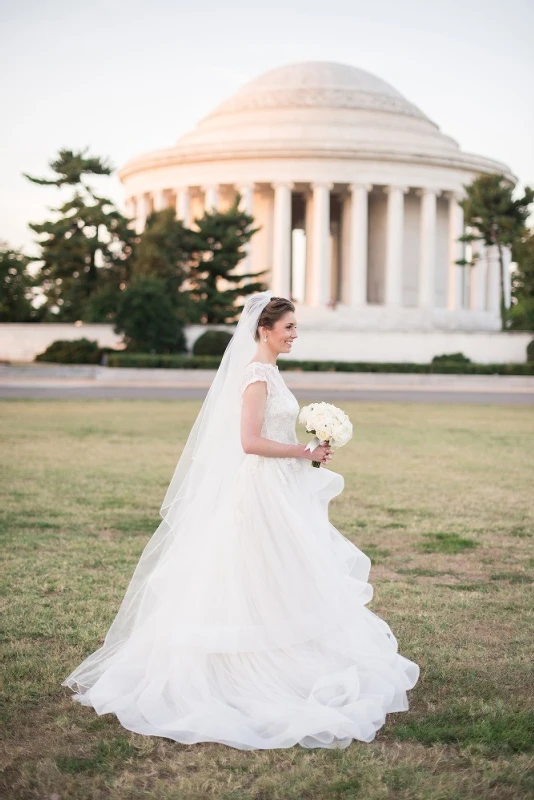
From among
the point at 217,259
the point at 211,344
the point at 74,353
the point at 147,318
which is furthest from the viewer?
the point at 217,259

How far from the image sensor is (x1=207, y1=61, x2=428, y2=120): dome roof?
6838 cm

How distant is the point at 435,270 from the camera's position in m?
72.2

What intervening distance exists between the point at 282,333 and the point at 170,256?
48.6 meters

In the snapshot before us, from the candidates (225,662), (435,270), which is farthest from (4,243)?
(225,662)

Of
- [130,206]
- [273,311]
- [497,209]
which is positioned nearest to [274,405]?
[273,311]

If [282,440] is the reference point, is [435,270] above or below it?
above

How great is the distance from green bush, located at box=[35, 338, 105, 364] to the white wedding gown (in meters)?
45.6

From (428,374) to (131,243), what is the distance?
21.9 metres

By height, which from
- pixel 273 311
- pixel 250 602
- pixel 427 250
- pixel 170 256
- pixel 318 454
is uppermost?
pixel 427 250

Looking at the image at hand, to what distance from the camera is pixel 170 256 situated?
53.3 m

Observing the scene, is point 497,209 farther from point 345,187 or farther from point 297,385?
point 297,385

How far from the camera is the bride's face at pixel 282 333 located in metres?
5.60

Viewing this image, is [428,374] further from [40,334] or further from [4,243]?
[4,243]

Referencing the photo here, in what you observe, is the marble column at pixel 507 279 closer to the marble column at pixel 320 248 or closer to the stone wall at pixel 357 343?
the marble column at pixel 320 248
